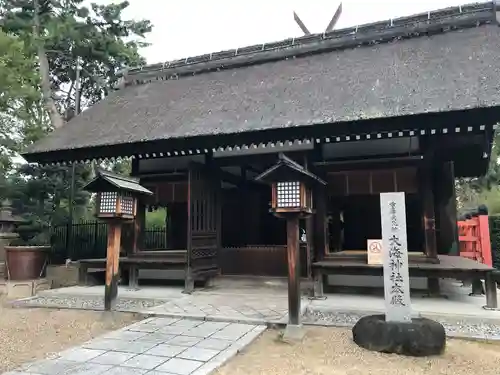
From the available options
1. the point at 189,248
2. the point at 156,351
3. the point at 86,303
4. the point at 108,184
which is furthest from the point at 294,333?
the point at 86,303

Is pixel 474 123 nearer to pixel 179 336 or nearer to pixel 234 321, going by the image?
pixel 234 321

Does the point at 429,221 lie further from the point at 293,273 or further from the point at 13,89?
the point at 13,89

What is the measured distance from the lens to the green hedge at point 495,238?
35.4 ft

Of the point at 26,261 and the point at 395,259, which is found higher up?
the point at 395,259

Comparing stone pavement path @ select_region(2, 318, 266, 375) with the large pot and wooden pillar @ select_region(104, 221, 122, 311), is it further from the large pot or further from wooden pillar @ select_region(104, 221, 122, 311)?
the large pot

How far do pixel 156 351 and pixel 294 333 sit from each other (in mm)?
1680

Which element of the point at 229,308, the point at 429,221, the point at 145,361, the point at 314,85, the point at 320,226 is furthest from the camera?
the point at 314,85

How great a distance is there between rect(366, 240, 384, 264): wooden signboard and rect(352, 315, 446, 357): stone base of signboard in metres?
2.19

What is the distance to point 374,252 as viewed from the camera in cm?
655

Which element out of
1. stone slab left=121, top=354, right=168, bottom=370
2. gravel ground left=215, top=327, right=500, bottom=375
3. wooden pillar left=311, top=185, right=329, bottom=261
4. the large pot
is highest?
wooden pillar left=311, top=185, right=329, bottom=261

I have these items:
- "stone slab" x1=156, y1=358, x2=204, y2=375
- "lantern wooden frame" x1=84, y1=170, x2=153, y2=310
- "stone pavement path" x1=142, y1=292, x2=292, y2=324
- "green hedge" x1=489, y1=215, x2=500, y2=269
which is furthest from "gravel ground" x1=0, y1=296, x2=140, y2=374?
"green hedge" x1=489, y1=215, x2=500, y2=269

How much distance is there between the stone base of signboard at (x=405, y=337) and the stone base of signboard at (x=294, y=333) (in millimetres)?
733

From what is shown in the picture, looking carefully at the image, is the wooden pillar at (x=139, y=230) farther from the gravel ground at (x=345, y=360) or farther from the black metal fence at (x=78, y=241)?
the gravel ground at (x=345, y=360)

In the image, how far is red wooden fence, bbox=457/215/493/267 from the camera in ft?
29.3
